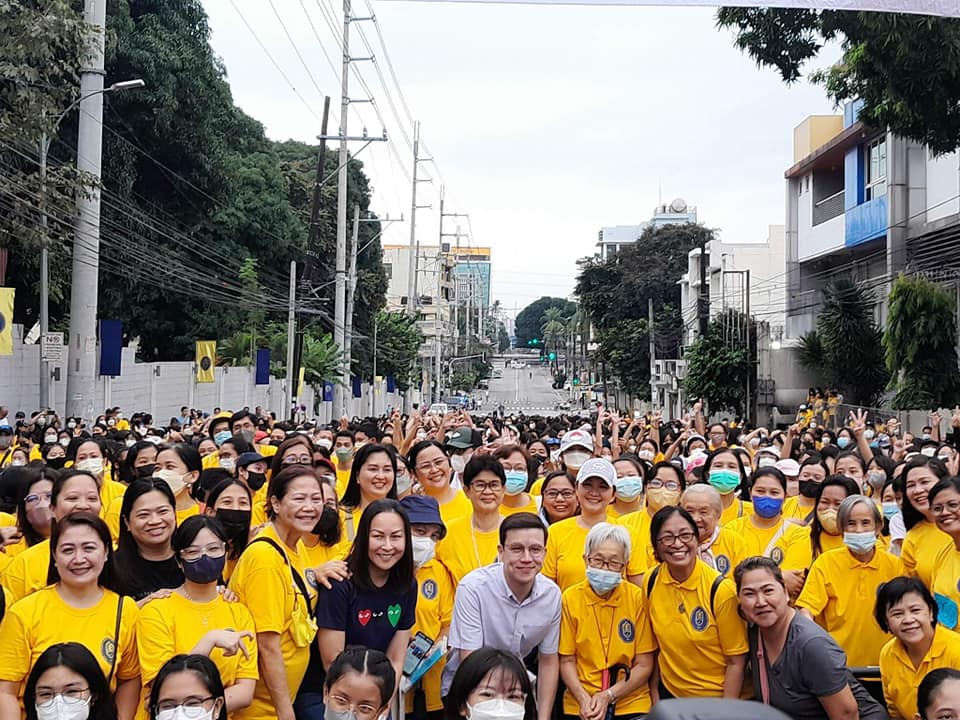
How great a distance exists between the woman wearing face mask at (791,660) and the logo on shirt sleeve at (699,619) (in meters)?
0.23

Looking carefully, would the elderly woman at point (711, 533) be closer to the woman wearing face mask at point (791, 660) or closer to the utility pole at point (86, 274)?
the woman wearing face mask at point (791, 660)

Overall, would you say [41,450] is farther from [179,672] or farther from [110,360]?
[110,360]

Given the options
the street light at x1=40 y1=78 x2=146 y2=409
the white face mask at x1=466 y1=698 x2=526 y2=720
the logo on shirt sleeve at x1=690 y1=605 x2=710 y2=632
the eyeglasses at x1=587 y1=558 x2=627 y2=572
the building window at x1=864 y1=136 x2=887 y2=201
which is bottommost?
the white face mask at x1=466 y1=698 x2=526 y2=720

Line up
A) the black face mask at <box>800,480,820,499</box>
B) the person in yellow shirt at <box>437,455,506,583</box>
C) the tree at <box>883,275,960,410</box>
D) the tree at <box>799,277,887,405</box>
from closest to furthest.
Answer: the person in yellow shirt at <box>437,455,506,583</box> → the black face mask at <box>800,480,820,499</box> → the tree at <box>883,275,960,410</box> → the tree at <box>799,277,887,405</box>

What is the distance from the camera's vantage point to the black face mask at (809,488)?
7.43 m

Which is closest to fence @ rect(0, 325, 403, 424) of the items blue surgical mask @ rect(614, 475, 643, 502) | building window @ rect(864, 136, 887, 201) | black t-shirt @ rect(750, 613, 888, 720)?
blue surgical mask @ rect(614, 475, 643, 502)

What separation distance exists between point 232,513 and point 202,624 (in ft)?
3.72

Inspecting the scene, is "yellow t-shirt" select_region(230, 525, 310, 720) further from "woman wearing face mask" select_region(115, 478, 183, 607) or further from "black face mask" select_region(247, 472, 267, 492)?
"black face mask" select_region(247, 472, 267, 492)

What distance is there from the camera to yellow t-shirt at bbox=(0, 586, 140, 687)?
4.41m

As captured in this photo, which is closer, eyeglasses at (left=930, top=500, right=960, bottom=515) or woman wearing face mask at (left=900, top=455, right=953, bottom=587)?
eyeglasses at (left=930, top=500, right=960, bottom=515)

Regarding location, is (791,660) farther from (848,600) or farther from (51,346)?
(51,346)

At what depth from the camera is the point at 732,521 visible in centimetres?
711

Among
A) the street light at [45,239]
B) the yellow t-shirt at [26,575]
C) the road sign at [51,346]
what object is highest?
the street light at [45,239]

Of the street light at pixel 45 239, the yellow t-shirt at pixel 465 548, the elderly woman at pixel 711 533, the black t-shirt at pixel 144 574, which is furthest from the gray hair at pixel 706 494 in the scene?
the street light at pixel 45 239
